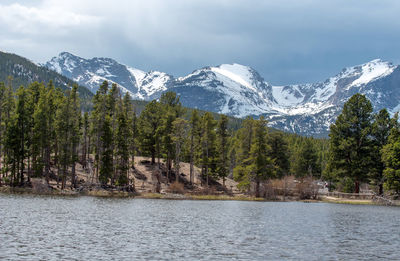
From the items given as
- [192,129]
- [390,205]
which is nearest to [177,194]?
[192,129]

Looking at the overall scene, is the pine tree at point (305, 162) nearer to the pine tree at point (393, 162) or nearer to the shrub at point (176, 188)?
the pine tree at point (393, 162)

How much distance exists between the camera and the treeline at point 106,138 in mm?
75000

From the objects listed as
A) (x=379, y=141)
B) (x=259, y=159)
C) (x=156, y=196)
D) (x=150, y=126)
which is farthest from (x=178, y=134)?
(x=379, y=141)

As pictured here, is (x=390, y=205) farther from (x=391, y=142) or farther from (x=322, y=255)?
(x=322, y=255)

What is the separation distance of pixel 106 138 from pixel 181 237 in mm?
52725

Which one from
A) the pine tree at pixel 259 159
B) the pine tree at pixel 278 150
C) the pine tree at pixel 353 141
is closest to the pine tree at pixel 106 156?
the pine tree at pixel 259 159

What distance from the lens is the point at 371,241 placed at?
3136 centimetres

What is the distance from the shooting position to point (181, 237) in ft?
99.9

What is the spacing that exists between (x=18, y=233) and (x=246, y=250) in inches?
605

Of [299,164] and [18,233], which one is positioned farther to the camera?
[299,164]

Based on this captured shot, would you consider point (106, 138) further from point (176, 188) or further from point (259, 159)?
point (259, 159)

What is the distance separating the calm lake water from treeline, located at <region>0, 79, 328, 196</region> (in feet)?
107

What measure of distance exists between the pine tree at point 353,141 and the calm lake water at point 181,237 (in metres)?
44.9

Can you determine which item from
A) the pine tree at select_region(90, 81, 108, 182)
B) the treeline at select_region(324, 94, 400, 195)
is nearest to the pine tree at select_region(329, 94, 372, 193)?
the treeline at select_region(324, 94, 400, 195)
